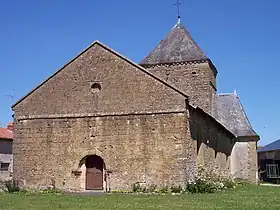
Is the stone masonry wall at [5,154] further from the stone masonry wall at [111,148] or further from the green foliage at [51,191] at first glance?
the green foliage at [51,191]

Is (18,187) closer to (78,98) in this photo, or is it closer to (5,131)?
(78,98)

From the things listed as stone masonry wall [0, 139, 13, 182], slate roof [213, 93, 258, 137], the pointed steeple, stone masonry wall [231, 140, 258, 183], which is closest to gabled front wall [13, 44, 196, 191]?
the pointed steeple

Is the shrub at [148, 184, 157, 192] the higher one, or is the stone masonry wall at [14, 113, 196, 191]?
the stone masonry wall at [14, 113, 196, 191]

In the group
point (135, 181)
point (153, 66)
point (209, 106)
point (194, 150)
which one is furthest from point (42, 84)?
point (209, 106)

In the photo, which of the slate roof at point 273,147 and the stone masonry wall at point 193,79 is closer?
the stone masonry wall at point 193,79

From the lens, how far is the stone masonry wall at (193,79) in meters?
29.9

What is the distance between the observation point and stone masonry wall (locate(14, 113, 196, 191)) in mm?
18891

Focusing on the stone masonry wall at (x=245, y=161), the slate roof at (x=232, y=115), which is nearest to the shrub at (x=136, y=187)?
the slate roof at (x=232, y=115)

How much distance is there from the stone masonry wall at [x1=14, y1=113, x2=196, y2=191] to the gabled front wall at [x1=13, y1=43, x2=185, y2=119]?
1.56ft

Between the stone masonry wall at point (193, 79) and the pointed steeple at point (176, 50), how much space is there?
1.71ft

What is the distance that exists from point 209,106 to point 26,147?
568 inches

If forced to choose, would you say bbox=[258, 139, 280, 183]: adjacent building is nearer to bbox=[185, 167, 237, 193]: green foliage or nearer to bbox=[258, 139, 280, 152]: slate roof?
bbox=[258, 139, 280, 152]: slate roof

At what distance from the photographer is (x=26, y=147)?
69.3 feet

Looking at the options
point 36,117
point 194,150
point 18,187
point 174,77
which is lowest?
point 18,187
